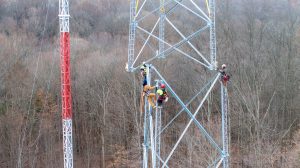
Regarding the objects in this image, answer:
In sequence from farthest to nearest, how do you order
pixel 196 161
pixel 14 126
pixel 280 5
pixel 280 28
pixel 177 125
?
pixel 280 5 → pixel 280 28 → pixel 177 125 → pixel 14 126 → pixel 196 161

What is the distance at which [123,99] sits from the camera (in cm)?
2544

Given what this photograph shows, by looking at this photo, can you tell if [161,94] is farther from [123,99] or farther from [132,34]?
[123,99]

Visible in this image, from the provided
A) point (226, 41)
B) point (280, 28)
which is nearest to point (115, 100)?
point (226, 41)

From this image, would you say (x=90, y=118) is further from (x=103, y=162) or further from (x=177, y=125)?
(x=177, y=125)

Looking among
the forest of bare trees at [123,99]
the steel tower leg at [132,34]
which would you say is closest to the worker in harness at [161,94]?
the steel tower leg at [132,34]

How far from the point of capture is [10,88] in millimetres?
25016

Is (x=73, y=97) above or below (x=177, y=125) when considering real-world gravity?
above

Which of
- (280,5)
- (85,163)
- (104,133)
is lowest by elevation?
(85,163)

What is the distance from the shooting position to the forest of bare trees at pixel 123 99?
22.8 m

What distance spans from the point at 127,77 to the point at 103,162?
18.7 feet

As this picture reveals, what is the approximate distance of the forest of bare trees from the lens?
74.9 feet

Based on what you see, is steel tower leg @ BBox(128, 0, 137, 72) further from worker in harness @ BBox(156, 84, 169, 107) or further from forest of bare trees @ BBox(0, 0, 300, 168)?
forest of bare trees @ BBox(0, 0, 300, 168)

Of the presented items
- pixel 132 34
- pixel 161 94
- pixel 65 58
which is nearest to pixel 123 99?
pixel 65 58

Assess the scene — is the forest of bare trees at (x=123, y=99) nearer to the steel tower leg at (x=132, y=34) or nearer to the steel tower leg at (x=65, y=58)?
the steel tower leg at (x=65, y=58)
